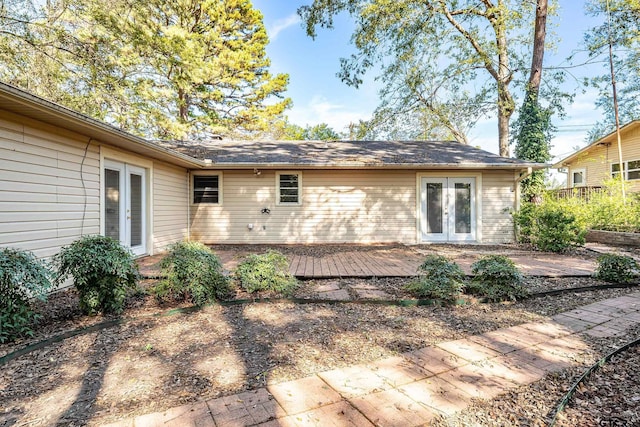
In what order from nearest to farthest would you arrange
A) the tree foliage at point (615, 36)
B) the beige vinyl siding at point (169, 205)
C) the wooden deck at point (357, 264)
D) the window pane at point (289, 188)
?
1. the wooden deck at point (357, 264)
2. the beige vinyl siding at point (169, 205)
3. the window pane at point (289, 188)
4. the tree foliage at point (615, 36)

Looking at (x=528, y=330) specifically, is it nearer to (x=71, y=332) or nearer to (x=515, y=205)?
(x=71, y=332)

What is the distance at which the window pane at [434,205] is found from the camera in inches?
337

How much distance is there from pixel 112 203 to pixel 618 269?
785cm

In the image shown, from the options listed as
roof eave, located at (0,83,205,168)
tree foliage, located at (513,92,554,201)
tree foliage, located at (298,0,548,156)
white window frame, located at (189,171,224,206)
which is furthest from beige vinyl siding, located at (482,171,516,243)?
roof eave, located at (0,83,205,168)

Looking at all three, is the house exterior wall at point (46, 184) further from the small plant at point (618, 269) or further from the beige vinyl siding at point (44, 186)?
the small plant at point (618, 269)

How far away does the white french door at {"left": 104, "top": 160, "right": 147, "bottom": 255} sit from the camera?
213 inches

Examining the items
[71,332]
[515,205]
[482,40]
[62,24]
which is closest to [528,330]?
[71,332]

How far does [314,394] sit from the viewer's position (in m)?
1.81

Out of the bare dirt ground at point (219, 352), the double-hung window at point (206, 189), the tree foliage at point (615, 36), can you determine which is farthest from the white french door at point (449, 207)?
the tree foliage at point (615, 36)

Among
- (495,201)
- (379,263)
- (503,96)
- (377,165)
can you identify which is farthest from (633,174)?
(379,263)

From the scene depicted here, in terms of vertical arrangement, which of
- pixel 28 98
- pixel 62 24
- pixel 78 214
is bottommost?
pixel 78 214

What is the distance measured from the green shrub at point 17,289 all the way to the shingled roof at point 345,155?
5.33 metres

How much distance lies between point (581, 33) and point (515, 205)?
9043 millimetres

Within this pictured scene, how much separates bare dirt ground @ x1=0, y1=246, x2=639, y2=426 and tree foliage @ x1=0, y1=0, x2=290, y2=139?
6584 millimetres
